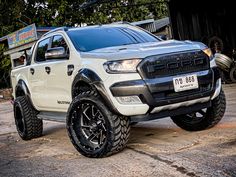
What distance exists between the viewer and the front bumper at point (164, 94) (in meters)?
4.75

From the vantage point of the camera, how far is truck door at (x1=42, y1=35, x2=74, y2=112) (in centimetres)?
585

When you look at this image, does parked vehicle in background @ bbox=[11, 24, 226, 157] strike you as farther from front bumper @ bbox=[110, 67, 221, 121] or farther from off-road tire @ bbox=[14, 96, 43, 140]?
off-road tire @ bbox=[14, 96, 43, 140]

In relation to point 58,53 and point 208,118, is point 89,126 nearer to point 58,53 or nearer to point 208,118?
point 58,53

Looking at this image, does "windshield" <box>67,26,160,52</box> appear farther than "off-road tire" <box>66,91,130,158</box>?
Yes

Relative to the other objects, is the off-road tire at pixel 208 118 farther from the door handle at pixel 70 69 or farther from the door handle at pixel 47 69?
the door handle at pixel 47 69

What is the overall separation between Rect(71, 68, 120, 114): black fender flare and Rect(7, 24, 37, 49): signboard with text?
15.2 m

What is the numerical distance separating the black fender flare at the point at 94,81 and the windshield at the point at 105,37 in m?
0.54

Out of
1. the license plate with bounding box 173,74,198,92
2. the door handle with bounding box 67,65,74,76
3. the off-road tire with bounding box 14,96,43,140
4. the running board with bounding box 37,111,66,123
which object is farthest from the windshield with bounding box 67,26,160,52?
the off-road tire with bounding box 14,96,43,140

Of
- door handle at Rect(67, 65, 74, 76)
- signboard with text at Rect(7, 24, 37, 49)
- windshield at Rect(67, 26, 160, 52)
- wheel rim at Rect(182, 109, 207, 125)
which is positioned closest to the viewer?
door handle at Rect(67, 65, 74, 76)

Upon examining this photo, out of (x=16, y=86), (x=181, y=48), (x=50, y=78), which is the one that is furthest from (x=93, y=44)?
(x=16, y=86)

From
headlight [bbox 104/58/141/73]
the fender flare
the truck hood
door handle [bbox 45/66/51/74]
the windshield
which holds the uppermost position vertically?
the windshield

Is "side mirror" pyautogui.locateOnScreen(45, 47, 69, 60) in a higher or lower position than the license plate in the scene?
higher

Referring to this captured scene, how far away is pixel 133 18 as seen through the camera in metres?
33.7

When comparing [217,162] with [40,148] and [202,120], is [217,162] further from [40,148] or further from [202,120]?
[40,148]
